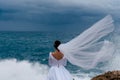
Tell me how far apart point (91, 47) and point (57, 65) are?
1.05m

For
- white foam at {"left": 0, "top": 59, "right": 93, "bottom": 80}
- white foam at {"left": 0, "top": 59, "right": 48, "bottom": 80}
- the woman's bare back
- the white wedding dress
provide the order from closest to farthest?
the woman's bare back → the white wedding dress → white foam at {"left": 0, "top": 59, "right": 93, "bottom": 80} → white foam at {"left": 0, "top": 59, "right": 48, "bottom": 80}

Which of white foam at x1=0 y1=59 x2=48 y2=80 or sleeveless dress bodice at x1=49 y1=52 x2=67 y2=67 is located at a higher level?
white foam at x1=0 y1=59 x2=48 y2=80

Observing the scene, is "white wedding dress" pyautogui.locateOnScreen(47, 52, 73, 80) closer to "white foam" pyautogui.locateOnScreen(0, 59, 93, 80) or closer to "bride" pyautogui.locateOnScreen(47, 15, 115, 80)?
"bride" pyautogui.locateOnScreen(47, 15, 115, 80)

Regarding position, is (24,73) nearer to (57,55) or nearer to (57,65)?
(57,65)

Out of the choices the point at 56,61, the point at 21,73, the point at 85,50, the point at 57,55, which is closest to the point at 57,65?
the point at 56,61

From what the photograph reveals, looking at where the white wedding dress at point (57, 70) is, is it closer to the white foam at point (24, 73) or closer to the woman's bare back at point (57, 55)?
the woman's bare back at point (57, 55)

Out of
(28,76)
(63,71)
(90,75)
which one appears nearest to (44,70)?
(28,76)

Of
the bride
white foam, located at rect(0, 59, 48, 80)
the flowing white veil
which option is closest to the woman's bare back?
the bride

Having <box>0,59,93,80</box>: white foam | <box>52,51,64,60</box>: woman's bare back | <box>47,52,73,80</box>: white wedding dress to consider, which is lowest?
<box>47,52,73,80</box>: white wedding dress

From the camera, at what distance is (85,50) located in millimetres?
9273

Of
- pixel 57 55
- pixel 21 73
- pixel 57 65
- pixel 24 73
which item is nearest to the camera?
pixel 57 55

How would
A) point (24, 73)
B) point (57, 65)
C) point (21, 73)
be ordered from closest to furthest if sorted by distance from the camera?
point (57, 65) → point (24, 73) → point (21, 73)

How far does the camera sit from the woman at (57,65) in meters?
9.01

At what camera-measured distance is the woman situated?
901cm
